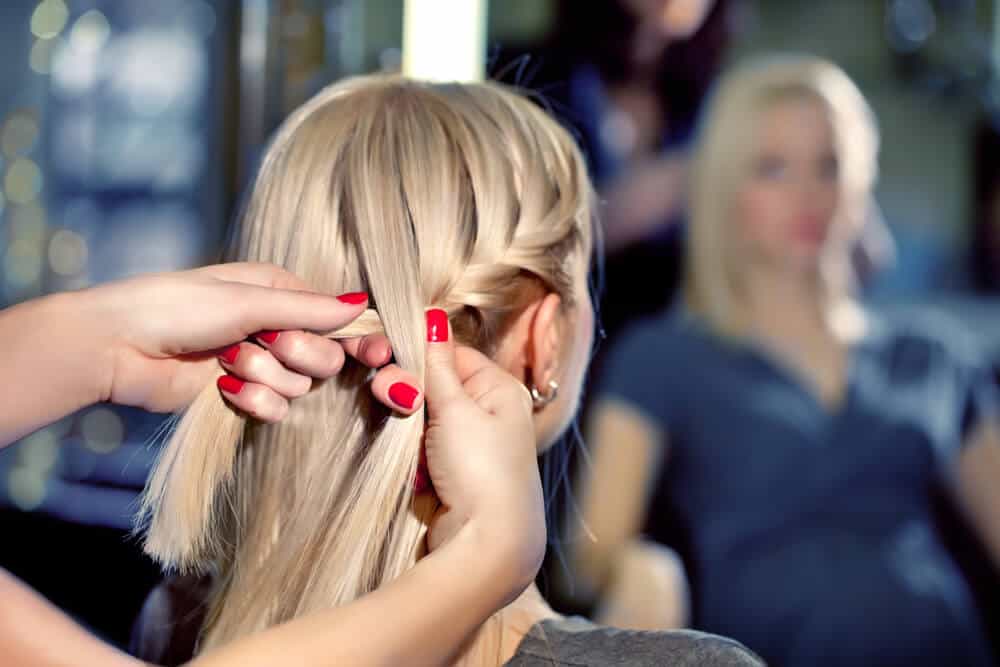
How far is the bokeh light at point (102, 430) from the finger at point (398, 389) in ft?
3.90

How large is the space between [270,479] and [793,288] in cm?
127

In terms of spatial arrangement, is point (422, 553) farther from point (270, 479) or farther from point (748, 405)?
point (748, 405)

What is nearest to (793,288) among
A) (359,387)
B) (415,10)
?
(415,10)

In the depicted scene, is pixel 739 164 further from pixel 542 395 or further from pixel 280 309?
pixel 280 309

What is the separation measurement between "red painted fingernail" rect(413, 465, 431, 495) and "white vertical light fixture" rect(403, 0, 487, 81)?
107 cm

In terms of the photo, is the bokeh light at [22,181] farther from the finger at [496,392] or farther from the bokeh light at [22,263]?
the finger at [496,392]

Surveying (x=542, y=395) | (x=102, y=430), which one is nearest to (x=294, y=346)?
(x=542, y=395)

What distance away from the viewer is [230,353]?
694mm

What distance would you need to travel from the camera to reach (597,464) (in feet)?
6.17

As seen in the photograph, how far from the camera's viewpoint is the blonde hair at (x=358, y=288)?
2.33 ft

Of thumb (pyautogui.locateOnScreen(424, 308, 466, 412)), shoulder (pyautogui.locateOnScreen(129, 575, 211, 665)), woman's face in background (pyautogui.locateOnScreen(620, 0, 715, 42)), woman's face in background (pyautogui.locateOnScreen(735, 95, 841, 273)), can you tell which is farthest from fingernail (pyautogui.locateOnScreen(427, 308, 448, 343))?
woman's face in background (pyautogui.locateOnScreen(620, 0, 715, 42))

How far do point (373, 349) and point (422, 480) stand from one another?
0.31 ft

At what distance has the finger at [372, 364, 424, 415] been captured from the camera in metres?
0.66

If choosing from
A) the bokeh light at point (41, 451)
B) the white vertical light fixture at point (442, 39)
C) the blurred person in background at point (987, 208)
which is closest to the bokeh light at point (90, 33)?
the white vertical light fixture at point (442, 39)
